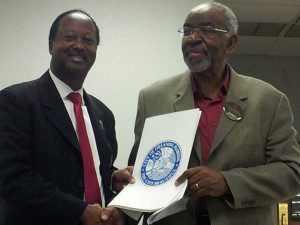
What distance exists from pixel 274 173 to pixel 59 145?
0.83 m

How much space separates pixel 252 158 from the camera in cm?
151

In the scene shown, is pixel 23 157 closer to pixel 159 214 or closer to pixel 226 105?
pixel 159 214

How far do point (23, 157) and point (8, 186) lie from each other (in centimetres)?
12

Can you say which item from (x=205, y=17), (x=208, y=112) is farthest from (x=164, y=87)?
(x=205, y=17)

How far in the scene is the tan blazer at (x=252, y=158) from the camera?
4.75 feet

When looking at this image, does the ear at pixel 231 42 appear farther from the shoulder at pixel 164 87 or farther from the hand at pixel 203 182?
the hand at pixel 203 182

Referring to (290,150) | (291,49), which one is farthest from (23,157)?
(291,49)

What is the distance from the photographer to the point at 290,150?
1.53 metres

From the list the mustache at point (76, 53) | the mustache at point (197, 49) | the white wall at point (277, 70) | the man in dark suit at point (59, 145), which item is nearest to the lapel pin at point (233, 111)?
the mustache at point (197, 49)

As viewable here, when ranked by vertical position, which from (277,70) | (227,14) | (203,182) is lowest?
(277,70)

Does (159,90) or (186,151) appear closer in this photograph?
(186,151)

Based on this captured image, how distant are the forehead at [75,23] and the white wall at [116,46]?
1.15 m

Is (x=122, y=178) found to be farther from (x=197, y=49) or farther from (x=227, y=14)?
(x=227, y=14)

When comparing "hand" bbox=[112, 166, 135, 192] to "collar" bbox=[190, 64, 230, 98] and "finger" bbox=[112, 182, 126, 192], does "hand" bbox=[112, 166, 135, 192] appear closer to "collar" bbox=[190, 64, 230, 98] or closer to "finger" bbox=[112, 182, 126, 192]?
"finger" bbox=[112, 182, 126, 192]
